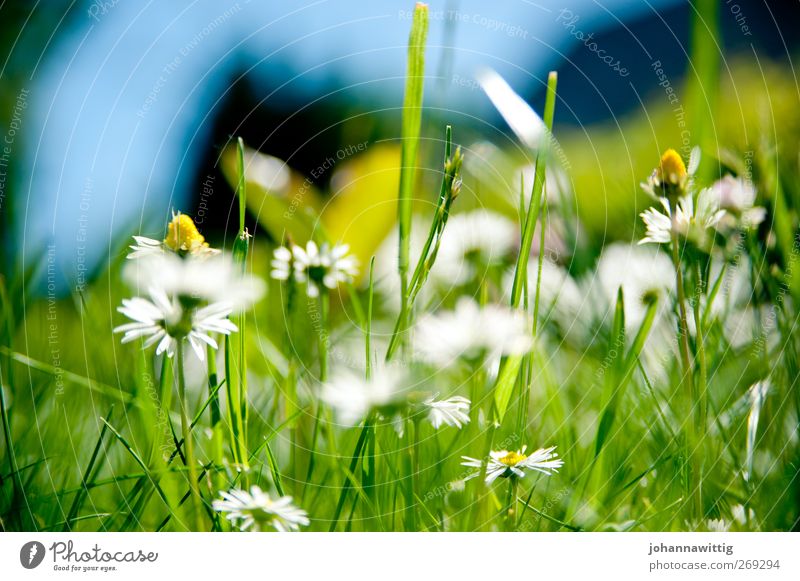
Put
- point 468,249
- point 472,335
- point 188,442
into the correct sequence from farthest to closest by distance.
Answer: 1. point 468,249
2. point 472,335
3. point 188,442

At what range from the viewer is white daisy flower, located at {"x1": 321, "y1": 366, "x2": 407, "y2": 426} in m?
0.40

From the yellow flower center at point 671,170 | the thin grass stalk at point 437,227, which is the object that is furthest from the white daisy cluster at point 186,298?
the yellow flower center at point 671,170

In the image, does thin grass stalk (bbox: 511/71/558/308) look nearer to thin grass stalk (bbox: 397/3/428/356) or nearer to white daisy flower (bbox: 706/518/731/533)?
thin grass stalk (bbox: 397/3/428/356)

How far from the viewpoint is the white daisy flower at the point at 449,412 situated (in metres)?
0.41

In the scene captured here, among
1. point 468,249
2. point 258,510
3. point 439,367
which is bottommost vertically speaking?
point 258,510

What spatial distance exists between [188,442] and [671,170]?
31 centimetres

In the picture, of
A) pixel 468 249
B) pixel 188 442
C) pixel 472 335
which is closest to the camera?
pixel 188 442

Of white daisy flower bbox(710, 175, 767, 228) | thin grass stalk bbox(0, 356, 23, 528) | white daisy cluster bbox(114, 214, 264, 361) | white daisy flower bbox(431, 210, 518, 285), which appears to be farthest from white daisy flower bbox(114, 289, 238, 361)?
white daisy flower bbox(710, 175, 767, 228)

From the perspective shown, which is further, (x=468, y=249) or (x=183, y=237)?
(x=468, y=249)

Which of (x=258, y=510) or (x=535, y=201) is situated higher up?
(x=535, y=201)

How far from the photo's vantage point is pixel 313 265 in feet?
1.54

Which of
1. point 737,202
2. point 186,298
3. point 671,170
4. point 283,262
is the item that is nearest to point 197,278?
point 186,298

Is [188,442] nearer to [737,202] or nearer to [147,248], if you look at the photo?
[147,248]
